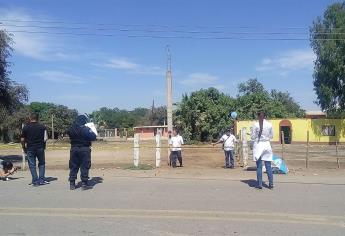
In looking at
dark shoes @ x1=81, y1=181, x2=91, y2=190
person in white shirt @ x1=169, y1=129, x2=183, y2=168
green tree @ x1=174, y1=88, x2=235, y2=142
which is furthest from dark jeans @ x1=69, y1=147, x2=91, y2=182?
green tree @ x1=174, y1=88, x2=235, y2=142

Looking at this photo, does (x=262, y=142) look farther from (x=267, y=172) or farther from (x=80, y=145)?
(x=80, y=145)

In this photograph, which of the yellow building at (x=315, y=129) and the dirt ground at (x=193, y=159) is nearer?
the dirt ground at (x=193, y=159)

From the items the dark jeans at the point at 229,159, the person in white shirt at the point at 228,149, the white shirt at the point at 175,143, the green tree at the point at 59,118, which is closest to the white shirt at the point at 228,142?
the person in white shirt at the point at 228,149

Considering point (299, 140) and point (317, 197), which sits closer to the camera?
point (317, 197)

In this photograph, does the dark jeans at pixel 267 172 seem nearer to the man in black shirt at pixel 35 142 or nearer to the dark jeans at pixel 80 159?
the dark jeans at pixel 80 159

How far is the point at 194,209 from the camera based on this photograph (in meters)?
8.48

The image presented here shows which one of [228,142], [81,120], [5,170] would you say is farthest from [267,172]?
[228,142]

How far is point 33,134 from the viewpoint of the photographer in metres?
11.8

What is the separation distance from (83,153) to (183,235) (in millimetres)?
4710

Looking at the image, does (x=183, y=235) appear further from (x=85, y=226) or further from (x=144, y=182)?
(x=144, y=182)

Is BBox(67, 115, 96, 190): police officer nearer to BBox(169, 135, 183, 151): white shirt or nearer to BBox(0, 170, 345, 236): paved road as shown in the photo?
BBox(0, 170, 345, 236): paved road

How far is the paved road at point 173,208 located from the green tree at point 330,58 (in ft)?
141

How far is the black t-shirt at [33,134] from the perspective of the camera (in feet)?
38.5

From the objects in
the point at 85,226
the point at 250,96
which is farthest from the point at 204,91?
the point at 85,226
